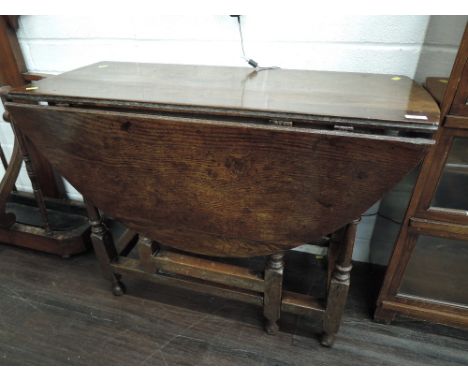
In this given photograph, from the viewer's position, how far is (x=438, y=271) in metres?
1.16

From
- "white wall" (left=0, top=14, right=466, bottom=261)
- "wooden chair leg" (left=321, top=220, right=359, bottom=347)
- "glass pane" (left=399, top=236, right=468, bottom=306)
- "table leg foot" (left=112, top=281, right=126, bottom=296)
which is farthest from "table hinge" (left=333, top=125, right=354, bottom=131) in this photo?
"table leg foot" (left=112, top=281, right=126, bottom=296)

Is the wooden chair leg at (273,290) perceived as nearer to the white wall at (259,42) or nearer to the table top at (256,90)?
the table top at (256,90)

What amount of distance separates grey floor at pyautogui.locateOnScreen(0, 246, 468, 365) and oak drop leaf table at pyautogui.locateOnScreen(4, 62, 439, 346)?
0.37 ft

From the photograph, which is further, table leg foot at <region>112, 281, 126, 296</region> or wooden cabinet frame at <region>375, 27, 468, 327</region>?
table leg foot at <region>112, 281, 126, 296</region>

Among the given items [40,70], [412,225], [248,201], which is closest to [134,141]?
[248,201]

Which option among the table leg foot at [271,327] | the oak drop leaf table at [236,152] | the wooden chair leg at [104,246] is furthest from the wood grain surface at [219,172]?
the table leg foot at [271,327]

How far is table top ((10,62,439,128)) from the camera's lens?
2.73 feet

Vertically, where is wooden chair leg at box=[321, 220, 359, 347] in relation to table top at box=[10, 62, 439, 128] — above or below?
below

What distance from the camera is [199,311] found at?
137cm

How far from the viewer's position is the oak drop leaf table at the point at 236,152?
815mm

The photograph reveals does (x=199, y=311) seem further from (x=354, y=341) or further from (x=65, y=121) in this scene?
(x=65, y=121)

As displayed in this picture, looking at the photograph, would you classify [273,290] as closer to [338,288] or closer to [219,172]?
[338,288]

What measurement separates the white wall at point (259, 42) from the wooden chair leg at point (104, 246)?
677 mm

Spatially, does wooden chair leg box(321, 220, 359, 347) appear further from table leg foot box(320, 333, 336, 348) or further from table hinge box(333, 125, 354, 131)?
table hinge box(333, 125, 354, 131)
